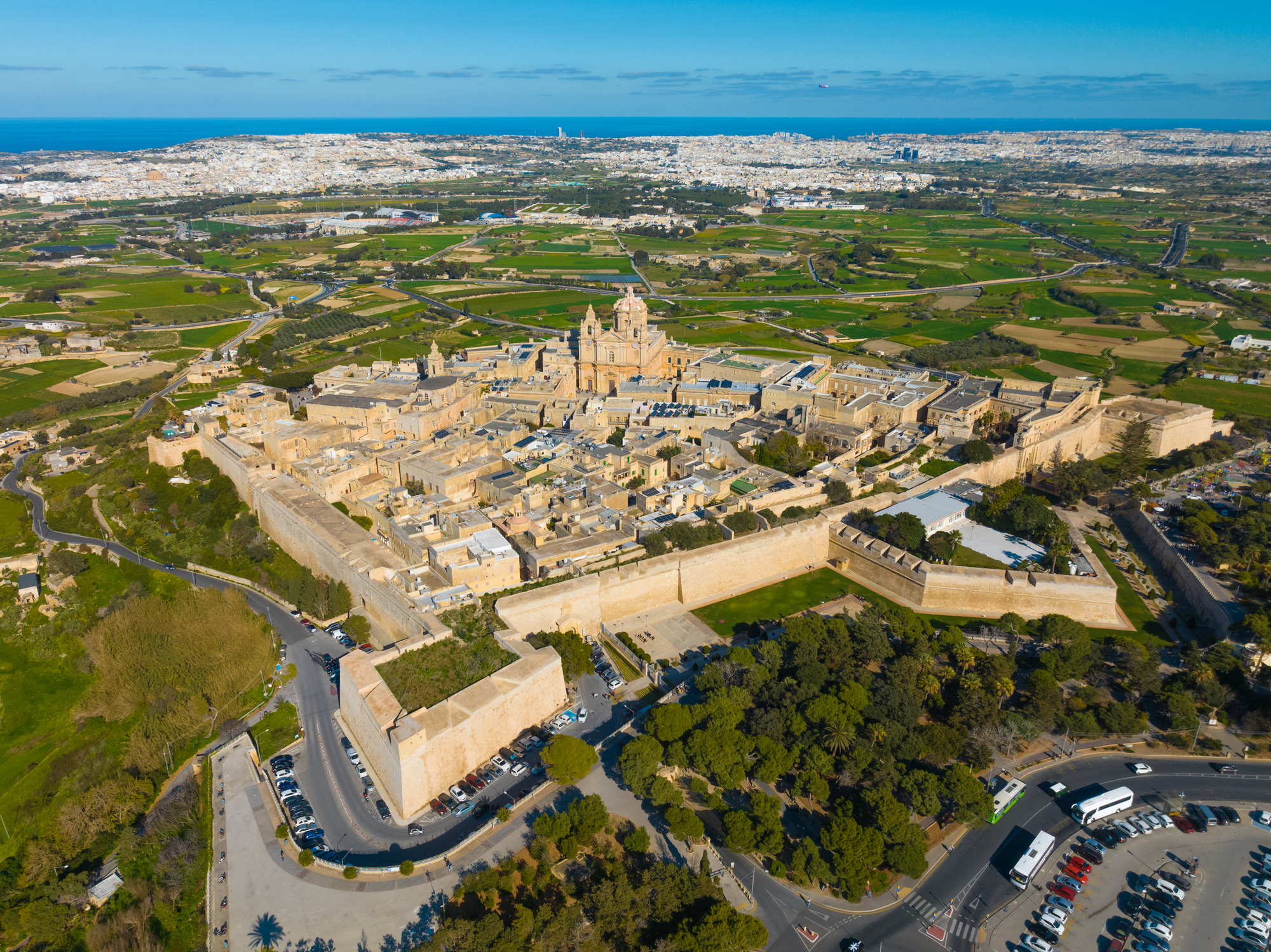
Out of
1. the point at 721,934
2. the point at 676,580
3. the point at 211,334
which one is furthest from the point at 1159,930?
the point at 211,334

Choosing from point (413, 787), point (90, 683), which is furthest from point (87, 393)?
point (413, 787)

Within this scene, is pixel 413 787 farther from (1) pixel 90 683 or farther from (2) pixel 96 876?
(1) pixel 90 683

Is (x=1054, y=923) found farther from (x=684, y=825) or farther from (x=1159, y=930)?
(x=684, y=825)

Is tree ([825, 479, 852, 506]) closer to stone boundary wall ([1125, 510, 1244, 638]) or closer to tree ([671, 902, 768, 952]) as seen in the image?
stone boundary wall ([1125, 510, 1244, 638])

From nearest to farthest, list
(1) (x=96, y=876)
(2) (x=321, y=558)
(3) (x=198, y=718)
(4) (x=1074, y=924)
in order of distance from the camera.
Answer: (4) (x=1074, y=924), (1) (x=96, y=876), (3) (x=198, y=718), (2) (x=321, y=558)

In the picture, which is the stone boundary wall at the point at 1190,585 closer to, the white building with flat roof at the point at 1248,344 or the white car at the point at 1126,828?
the white car at the point at 1126,828

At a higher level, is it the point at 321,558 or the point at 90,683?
the point at 321,558
